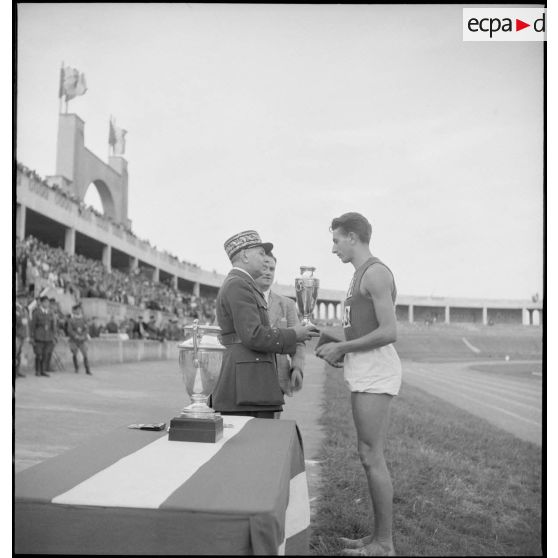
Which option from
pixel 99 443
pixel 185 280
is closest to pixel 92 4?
pixel 99 443

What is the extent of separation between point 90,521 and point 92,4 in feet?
9.75

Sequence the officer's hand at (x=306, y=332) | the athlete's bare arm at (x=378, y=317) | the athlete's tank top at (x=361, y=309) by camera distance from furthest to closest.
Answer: the officer's hand at (x=306, y=332) → the athlete's tank top at (x=361, y=309) → the athlete's bare arm at (x=378, y=317)


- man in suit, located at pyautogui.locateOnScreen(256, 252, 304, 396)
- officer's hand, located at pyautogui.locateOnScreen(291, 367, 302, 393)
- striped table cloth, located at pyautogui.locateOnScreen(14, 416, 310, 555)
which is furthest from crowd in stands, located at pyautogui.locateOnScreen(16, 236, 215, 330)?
striped table cloth, located at pyautogui.locateOnScreen(14, 416, 310, 555)

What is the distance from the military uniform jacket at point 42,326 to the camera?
1208 cm

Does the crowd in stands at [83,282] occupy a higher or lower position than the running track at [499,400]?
higher

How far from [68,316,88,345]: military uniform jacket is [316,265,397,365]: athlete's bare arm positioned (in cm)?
1186

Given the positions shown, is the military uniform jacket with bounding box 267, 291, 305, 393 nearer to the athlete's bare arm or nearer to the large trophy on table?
the athlete's bare arm

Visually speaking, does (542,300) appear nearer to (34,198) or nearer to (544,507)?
(544,507)

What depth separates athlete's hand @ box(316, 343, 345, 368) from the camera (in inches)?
118

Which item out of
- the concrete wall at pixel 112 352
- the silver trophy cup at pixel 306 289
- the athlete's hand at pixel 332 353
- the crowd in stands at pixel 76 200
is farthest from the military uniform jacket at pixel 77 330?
the athlete's hand at pixel 332 353

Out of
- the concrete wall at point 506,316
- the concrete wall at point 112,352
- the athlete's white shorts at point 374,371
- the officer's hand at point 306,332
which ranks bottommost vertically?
the concrete wall at point 506,316

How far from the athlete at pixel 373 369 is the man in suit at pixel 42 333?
33.7 ft

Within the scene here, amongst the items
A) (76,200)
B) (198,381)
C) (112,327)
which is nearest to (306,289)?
(198,381)

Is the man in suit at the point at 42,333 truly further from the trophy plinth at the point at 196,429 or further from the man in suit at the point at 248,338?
the trophy plinth at the point at 196,429
